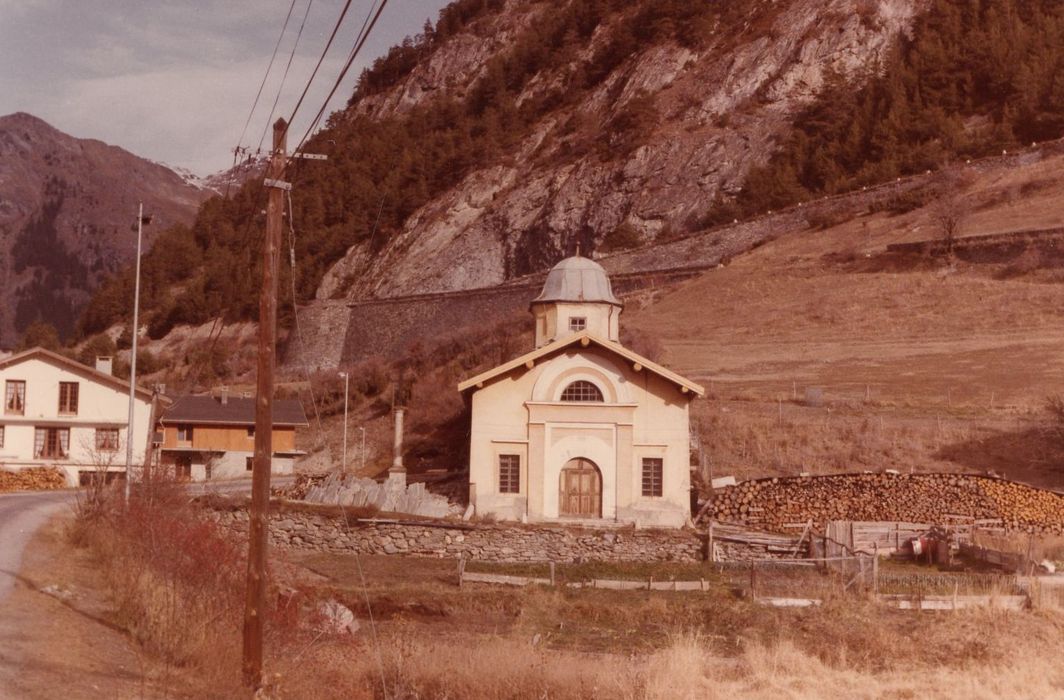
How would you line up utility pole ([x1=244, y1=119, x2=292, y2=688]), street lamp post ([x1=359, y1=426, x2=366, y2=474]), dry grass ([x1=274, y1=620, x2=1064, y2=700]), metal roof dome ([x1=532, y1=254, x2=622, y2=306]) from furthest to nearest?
street lamp post ([x1=359, y1=426, x2=366, y2=474])
metal roof dome ([x1=532, y1=254, x2=622, y2=306])
dry grass ([x1=274, y1=620, x2=1064, y2=700])
utility pole ([x1=244, y1=119, x2=292, y2=688])

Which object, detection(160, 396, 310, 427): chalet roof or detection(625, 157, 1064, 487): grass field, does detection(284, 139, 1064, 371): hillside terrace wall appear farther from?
detection(160, 396, 310, 427): chalet roof

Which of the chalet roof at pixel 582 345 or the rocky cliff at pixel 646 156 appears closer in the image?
the chalet roof at pixel 582 345

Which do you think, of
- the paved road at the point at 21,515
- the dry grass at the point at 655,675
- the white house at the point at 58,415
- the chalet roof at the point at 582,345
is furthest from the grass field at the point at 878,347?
the white house at the point at 58,415

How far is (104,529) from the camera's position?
80.5 feet

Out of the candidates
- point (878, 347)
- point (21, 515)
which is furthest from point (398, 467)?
point (878, 347)

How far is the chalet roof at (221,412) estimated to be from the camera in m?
56.2

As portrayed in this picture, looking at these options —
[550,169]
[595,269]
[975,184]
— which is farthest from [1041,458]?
[550,169]

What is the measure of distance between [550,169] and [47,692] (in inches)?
5139

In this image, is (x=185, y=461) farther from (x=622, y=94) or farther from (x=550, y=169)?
(x=622, y=94)

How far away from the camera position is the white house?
47656mm

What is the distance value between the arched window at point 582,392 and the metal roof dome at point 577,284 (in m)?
8.25

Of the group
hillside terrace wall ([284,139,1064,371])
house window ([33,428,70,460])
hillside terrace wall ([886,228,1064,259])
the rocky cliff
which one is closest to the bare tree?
hillside terrace wall ([886,228,1064,259])

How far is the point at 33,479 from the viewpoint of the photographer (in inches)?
1751

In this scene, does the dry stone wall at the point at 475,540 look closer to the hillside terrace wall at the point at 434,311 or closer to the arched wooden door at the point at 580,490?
the arched wooden door at the point at 580,490
